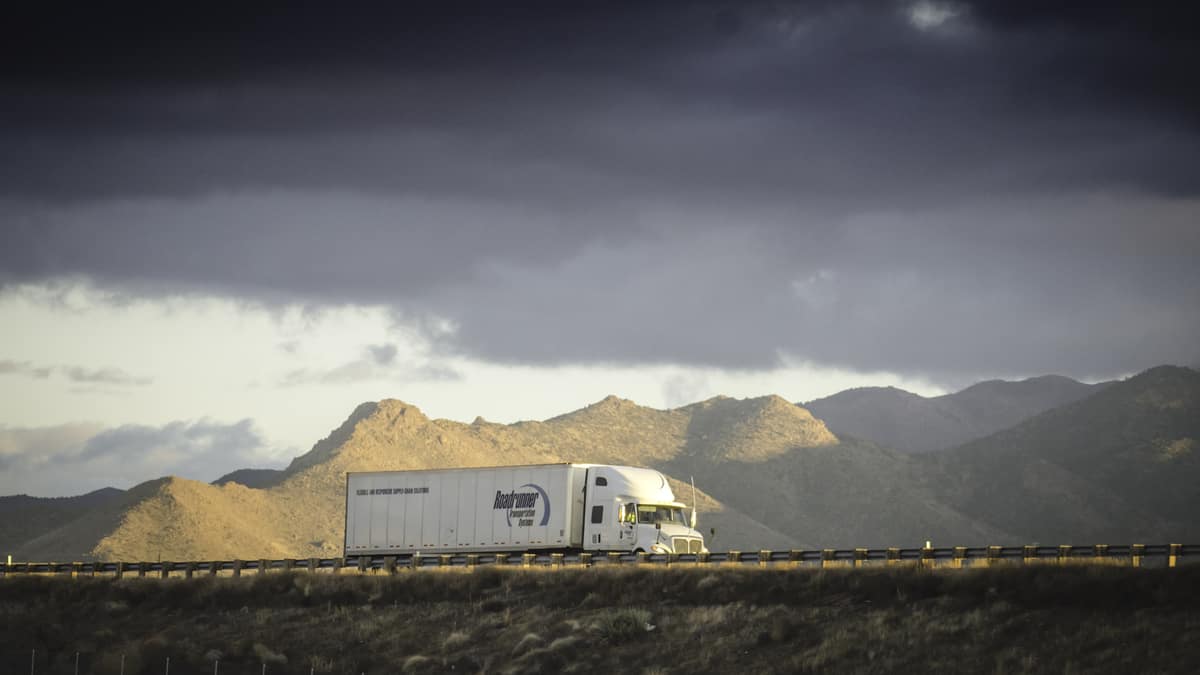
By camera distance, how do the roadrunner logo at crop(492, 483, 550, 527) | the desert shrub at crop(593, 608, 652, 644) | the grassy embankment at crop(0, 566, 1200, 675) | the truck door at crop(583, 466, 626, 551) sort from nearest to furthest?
the grassy embankment at crop(0, 566, 1200, 675)
the desert shrub at crop(593, 608, 652, 644)
the truck door at crop(583, 466, 626, 551)
the roadrunner logo at crop(492, 483, 550, 527)

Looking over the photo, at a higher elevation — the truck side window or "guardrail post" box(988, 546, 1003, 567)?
the truck side window

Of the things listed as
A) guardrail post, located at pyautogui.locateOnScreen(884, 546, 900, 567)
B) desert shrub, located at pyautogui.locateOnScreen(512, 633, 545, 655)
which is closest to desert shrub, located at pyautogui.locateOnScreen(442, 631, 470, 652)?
desert shrub, located at pyautogui.locateOnScreen(512, 633, 545, 655)

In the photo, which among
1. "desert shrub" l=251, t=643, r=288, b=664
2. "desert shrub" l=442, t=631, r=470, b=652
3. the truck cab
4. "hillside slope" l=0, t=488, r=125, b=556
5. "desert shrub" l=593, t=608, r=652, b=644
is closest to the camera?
"desert shrub" l=593, t=608, r=652, b=644

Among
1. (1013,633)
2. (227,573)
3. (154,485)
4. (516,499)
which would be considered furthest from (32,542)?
(1013,633)

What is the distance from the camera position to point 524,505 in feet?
197

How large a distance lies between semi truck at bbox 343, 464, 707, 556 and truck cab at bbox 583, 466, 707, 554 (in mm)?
38

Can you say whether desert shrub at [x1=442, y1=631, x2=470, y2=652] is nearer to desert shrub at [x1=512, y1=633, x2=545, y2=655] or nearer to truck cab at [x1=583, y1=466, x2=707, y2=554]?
desert shrub at [x1=512, y1=633, x2=545, y2=655]

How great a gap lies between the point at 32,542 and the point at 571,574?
13494cm

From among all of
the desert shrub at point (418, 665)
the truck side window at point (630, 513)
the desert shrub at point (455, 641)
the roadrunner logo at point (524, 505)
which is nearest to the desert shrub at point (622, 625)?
the desert shrub at point (455, 641)

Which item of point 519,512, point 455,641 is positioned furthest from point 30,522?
point 455,641

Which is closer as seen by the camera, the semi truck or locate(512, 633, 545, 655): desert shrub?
locate(512, 633, 545, 655): desert shrub

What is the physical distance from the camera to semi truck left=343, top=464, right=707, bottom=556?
57844 mm

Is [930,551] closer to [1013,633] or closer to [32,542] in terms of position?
[1013,633]

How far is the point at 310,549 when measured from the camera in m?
174
